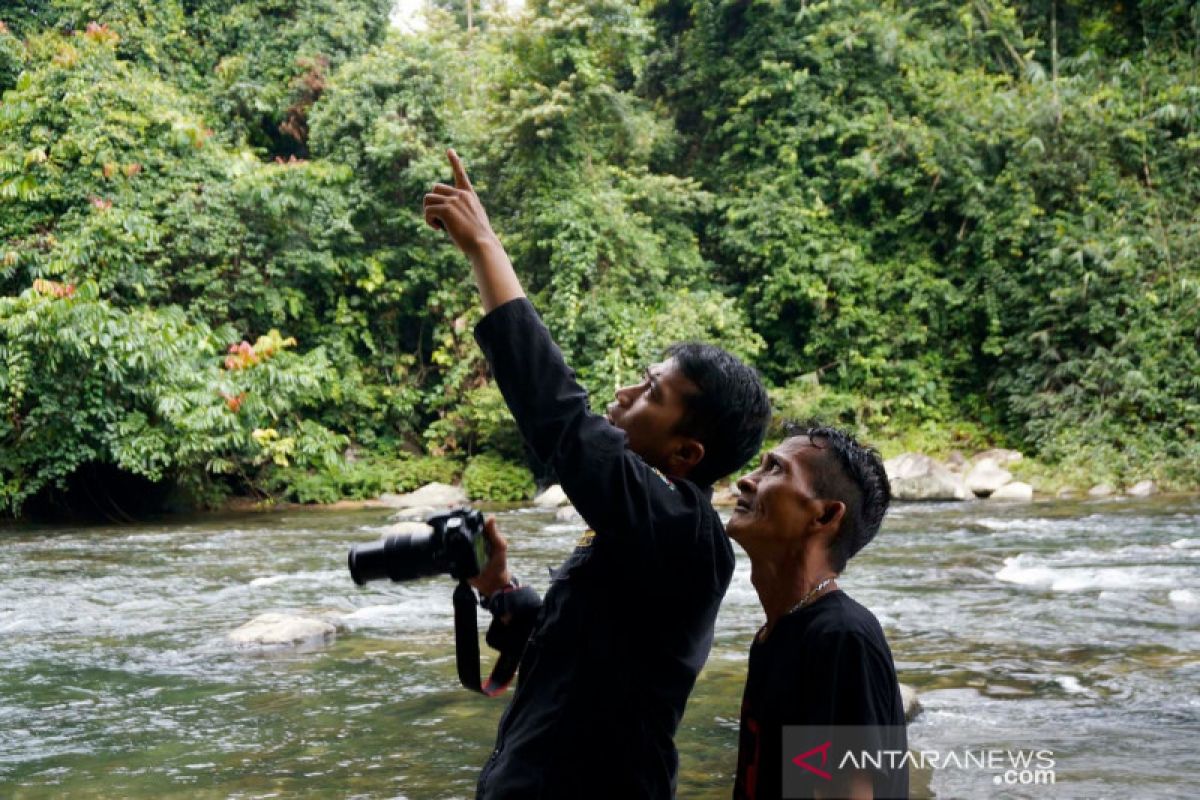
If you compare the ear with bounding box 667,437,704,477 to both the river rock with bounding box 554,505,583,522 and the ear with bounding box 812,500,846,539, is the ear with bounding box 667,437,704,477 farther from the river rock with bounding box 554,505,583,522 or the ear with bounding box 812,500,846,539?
the river rock with bounding box 554,505,583,522

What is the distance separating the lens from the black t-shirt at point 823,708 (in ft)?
4.70

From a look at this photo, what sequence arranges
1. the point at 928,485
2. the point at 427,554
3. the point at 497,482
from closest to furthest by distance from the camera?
the point at 427,554 < the point at 928,485 < the point at 497,482

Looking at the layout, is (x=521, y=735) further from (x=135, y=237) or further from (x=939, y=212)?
(x=939, y=212)

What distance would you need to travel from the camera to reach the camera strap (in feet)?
5.77

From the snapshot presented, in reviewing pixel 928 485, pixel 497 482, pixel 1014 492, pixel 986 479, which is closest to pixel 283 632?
pixel 928 485

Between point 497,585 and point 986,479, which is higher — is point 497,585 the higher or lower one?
the higher one

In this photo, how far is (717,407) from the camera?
1775 mm

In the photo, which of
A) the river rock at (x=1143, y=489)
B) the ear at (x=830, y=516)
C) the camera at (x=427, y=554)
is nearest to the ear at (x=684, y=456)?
the ear at (x=830, y=516)

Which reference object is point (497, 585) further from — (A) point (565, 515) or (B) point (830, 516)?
(A) point (565, 515)

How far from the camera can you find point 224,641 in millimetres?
6348

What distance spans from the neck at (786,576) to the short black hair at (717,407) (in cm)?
16

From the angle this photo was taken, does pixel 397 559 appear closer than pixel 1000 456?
Yes

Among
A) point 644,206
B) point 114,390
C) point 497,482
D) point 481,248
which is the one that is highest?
point 644,206

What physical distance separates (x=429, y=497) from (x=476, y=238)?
14.2 meters
